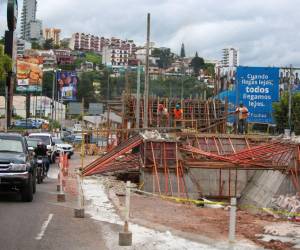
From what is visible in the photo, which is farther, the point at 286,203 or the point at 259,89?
the point at 259,89

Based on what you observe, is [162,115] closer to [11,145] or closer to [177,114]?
[177,114]

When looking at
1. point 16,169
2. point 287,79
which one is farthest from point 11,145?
point 287,79

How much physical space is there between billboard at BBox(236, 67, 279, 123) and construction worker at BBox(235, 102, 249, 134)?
3.05 ft

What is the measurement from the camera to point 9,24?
6481 centimetres

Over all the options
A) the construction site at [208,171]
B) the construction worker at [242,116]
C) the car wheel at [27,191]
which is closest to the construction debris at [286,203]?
the construction site at [208,171]

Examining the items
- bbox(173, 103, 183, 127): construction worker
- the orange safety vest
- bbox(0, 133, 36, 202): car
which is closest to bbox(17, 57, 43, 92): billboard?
bbox(173, 103, 183, 127): construction worker

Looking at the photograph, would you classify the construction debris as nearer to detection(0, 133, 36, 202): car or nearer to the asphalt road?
the asphalt road

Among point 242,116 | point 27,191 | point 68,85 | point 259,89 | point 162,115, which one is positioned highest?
point 68,85

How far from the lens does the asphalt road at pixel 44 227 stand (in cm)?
1103

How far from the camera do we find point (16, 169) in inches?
645

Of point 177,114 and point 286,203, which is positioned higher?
point 177,114

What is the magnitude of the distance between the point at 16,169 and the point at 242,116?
1823 cm

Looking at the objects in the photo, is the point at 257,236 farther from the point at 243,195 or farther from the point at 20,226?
the point at 243,195

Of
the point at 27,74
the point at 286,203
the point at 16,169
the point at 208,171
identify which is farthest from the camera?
the point at 27,74
